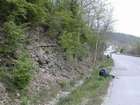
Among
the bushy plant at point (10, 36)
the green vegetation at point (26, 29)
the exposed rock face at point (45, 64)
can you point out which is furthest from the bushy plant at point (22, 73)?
the bushy plant at point (10, 36)

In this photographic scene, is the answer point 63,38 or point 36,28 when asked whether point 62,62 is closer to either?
point 63,38

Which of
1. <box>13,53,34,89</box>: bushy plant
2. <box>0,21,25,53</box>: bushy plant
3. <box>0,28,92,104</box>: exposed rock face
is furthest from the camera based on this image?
<box>0,28,92,104</box>: exposed rock face

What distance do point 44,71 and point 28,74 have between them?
10.9 ft

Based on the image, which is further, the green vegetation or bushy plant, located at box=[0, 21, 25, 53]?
bushy plant, located at box=[0, 21, 25, 53]

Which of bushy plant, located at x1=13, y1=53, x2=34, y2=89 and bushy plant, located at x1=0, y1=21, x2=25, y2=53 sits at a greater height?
bushy plant, located at x1=0, y1=21, x2=25, y2=53

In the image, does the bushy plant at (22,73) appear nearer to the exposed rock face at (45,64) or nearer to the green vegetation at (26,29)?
the green vegetation at (26,29)

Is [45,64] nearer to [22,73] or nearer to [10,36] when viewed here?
[10,36]

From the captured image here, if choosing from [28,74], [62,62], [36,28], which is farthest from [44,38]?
[28,74]

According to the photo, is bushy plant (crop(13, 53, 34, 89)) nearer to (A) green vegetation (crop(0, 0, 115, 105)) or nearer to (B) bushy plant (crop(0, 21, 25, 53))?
(A) green vegetation (crop(0, 0, 115, 105))

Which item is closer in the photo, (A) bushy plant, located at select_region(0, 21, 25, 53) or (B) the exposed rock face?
(A) bushy plant, located at select_region(0, 21, 25, 53)

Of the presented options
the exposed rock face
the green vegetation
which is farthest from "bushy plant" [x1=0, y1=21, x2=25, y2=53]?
the exposed rock face

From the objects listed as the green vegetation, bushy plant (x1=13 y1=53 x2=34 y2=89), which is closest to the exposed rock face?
the green vegetation

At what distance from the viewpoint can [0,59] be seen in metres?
7.50

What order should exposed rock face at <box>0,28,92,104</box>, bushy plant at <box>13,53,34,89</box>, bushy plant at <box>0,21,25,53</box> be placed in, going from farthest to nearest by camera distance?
1. exposed rock face at <box>0,28,92,104</box>
2. bushy plant at <box>0,21,25,53</box>
3. bushy plant at <box>13,53,34,89</box>
